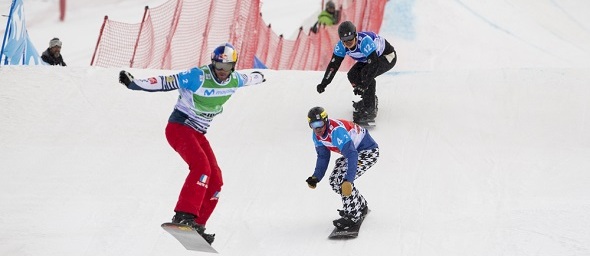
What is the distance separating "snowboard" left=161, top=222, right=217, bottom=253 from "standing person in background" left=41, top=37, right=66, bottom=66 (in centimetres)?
661

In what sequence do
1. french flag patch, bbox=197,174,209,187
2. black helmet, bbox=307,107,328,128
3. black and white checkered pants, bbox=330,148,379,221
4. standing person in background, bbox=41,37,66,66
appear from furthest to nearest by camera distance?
standing person in background, bbox=41,37,66,66, black and white checkered pants, bbox=330,148,379,221, black helmet, bbox=307,107,328,128, french flag patch, bbox=197,174,209,187

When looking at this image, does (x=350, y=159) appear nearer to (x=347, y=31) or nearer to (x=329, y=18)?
(x=347, y=31)

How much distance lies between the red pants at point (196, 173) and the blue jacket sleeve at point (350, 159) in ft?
3.65

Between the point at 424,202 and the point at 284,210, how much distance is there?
138 cm

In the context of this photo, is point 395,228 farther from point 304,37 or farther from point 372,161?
point 304,37

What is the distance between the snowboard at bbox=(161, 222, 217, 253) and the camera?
23.0 ft

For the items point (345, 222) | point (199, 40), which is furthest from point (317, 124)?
point (199, 40)

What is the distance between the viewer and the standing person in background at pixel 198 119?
720 cm

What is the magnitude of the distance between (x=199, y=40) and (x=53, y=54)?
2.54 meters

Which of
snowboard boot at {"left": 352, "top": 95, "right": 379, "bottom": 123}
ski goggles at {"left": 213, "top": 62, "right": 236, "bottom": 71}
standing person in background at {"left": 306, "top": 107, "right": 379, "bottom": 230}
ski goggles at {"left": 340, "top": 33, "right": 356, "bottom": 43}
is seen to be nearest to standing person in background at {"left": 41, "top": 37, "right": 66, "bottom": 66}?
snowboard boot at {"left": 352, "top": 95, "right": 379, "bottom": 123}

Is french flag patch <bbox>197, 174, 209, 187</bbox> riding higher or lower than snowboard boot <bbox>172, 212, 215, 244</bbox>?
higher

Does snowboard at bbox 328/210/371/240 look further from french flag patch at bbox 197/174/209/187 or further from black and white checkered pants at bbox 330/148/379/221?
french flag patch at bbox 197/174/209/187

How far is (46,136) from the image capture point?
35.2 ft

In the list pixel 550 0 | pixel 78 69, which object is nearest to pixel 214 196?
pixel 78 69
